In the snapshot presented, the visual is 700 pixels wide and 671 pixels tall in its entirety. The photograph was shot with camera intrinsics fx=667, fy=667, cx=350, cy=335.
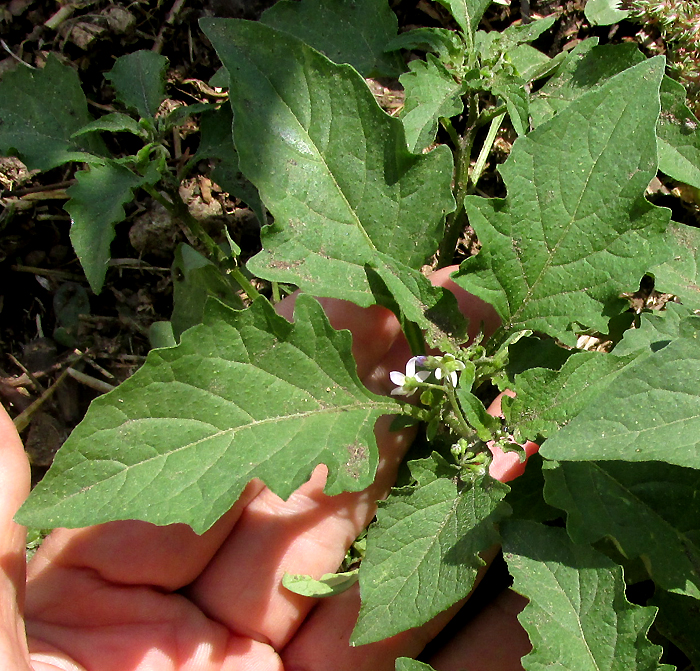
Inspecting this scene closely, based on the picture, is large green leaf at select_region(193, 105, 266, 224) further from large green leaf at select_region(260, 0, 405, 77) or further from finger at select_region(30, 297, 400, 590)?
finger at select_region(30, 297, 400, 590)

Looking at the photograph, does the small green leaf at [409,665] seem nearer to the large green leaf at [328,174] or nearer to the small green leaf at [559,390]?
the small green leaf at [559,390]

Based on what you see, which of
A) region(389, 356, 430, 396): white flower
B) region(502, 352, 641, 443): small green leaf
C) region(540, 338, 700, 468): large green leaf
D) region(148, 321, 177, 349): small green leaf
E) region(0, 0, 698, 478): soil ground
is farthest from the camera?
region(0, 0, 698, 478): soil ground

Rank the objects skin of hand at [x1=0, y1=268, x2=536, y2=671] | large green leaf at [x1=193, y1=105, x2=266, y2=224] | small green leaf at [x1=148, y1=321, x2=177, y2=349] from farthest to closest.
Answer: small green leaf at [x1=148, y1=321, x2=177, y2=349], large green leaf at [x1=193, y1=105, x2=266, y2=224], skin of hand at [x1=0, y1=268, x2=536, y2=671]

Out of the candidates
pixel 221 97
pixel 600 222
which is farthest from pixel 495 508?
pixel 221 97

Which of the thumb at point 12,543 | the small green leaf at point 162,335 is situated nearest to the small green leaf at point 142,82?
the small green leaf at point 162,335

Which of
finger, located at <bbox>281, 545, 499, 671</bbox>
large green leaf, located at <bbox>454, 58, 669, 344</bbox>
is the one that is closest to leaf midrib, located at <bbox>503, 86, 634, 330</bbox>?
large green leaf, located at <bbox>454, 58, 669, 344</bbox>

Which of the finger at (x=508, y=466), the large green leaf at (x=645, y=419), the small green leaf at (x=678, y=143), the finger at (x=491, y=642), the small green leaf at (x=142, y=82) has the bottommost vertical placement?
the finger at (x=491, y=642)
